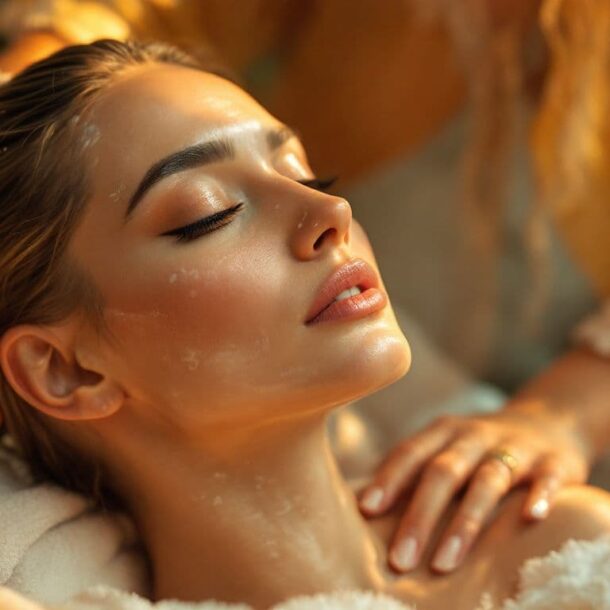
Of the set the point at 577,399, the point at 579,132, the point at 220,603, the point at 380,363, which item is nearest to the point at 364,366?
the point at 380,363

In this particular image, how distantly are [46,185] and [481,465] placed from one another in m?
0.42

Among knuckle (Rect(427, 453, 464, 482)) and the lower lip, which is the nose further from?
knuckle (Rect(427, 453, 464, 482))

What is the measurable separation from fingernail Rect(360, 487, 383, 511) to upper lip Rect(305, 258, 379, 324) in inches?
8.3

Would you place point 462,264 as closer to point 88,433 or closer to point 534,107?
point 534,107

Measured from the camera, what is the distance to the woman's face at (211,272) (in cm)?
68

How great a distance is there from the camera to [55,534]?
0.78 meters

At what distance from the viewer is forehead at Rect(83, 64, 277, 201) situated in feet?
2.33

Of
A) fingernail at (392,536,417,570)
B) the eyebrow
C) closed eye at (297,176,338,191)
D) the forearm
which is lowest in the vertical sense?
the forearm

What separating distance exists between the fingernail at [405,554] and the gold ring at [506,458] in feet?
0.37

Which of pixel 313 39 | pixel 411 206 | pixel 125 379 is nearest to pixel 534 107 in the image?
pixel 411 206

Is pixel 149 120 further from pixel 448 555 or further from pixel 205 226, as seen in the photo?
pixel 448 555

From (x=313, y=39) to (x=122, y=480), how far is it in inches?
26.4

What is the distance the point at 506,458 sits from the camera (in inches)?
34.4

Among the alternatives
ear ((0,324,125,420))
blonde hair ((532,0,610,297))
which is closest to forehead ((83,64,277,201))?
ear ((0,324,125,420))
